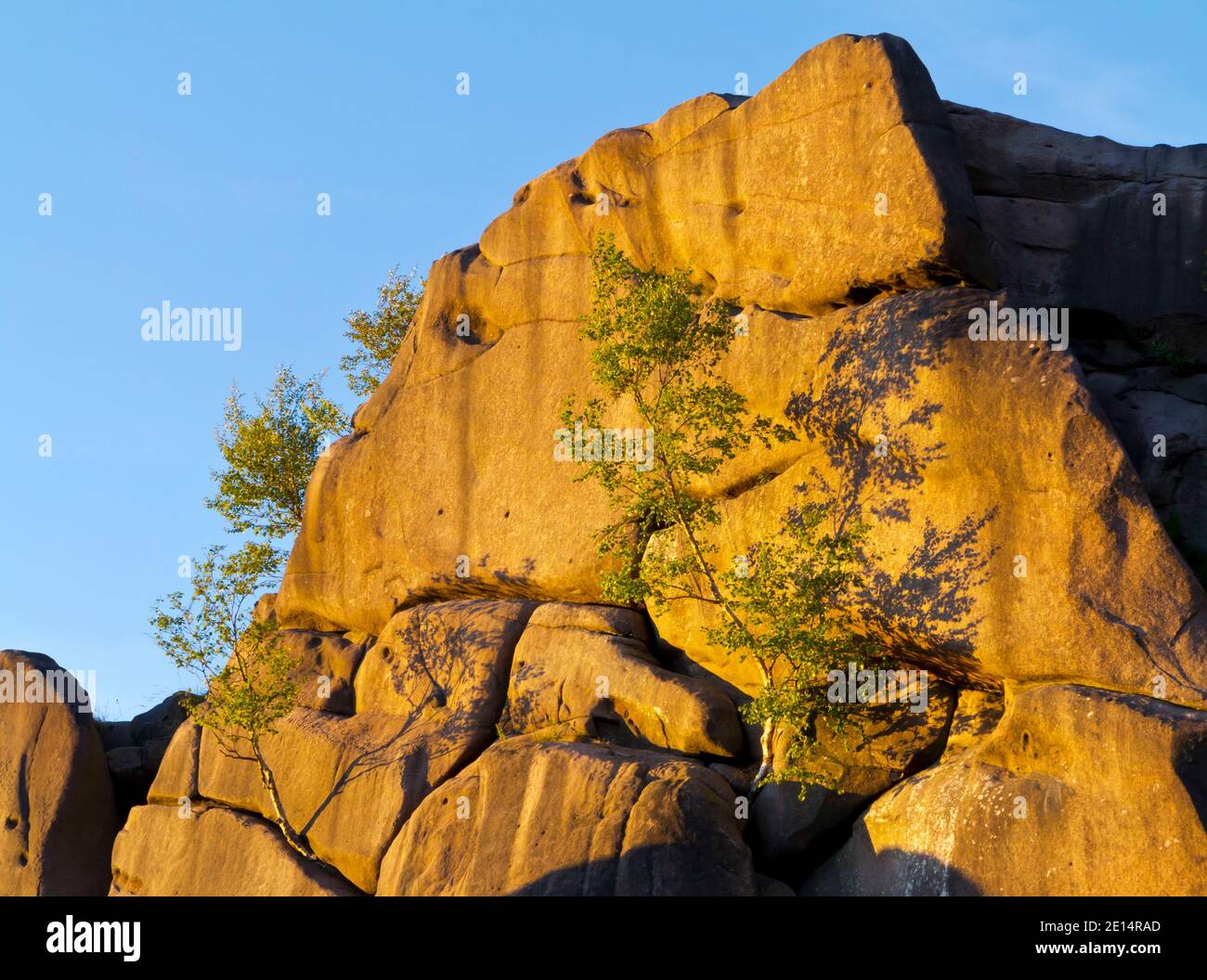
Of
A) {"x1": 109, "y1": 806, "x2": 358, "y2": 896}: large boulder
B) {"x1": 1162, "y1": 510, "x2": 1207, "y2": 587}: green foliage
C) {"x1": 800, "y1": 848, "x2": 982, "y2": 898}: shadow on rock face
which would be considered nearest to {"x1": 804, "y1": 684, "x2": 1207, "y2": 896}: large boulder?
{"x1": 800, "y1": 848, "x2": 982, "y2": 898}: shadow on rock face

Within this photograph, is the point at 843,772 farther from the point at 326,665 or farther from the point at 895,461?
the point at 326,665

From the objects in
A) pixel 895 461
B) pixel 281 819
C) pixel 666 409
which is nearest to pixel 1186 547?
pixel 895 461

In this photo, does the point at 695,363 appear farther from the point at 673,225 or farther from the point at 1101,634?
the point at 1101,634

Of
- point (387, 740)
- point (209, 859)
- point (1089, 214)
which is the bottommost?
point (209, 859)

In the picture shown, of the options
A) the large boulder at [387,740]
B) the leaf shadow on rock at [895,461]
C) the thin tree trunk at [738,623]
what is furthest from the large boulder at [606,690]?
the leaf shadow on rock at [895,461]

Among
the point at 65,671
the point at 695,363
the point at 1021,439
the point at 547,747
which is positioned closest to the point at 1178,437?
the point at 1021,439

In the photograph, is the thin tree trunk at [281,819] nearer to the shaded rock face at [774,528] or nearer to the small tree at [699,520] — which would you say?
the shaded rock face at [774,528]

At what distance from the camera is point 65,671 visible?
107 feet

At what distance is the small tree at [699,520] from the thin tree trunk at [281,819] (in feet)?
25.4

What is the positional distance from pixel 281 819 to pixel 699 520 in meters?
9.80

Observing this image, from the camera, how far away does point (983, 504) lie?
21109 millimetres

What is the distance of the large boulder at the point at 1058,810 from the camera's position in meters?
17.7

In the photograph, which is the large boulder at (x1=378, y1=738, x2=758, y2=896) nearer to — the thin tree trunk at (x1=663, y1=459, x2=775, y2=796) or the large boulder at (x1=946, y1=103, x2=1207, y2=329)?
the thin tree trunk at (x1=663, y1=459, x2=775, y2=796)

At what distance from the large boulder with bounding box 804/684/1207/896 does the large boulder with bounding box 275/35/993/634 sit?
25.3 feet
